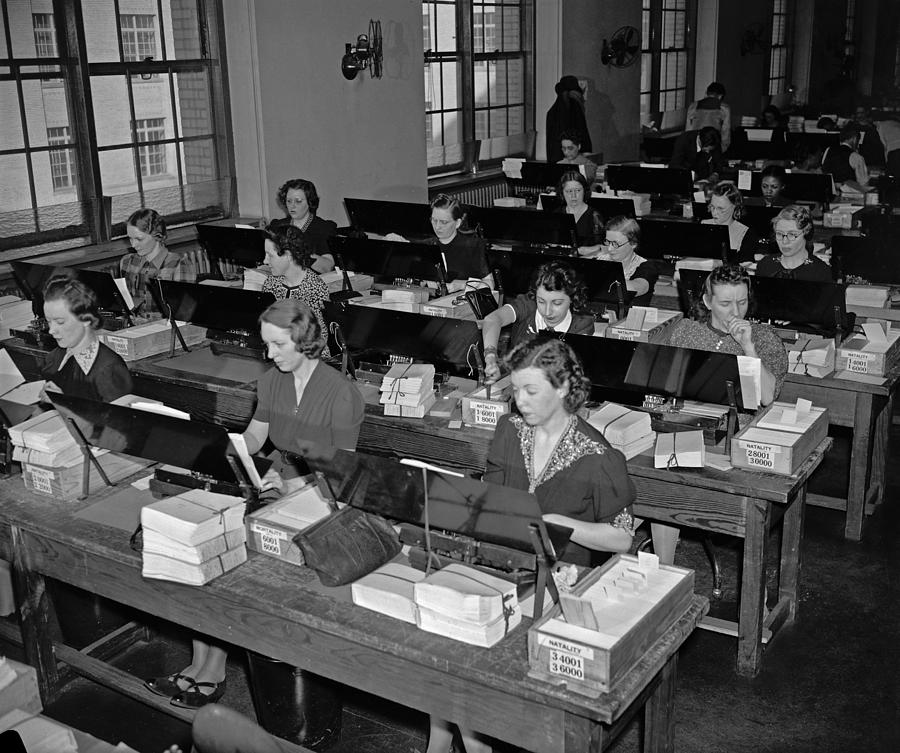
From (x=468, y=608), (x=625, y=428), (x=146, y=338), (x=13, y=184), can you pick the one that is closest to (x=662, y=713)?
(x=468, y=608)

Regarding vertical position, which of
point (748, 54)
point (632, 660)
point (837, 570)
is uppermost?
point (748, 54)

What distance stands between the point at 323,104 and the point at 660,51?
7195 mm

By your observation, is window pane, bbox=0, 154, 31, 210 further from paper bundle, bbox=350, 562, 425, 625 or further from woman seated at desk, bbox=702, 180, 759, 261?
paper bundle, bbox=350, 562, 425, 625

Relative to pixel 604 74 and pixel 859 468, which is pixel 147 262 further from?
pixel 604 74

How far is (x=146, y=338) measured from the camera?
217 inches

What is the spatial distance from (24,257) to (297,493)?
4.74 meters

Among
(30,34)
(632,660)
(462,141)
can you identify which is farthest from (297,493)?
(462,141)

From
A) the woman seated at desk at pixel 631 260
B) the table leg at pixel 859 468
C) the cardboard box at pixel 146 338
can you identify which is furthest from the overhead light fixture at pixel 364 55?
the table leg at pixel 859 468

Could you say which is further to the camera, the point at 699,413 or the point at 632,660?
the point at 699,413

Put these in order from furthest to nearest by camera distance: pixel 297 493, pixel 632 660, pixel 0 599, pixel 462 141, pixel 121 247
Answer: pixel 462 141, pixel 121 247, pixel 0 599, pixel 297 493, pixel 632 660

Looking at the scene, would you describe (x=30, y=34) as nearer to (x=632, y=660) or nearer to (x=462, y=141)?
(x=462, y=141)

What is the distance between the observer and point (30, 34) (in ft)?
24.2

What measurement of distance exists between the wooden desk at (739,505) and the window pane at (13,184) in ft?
13.4

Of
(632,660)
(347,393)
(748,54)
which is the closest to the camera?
(632,660)
